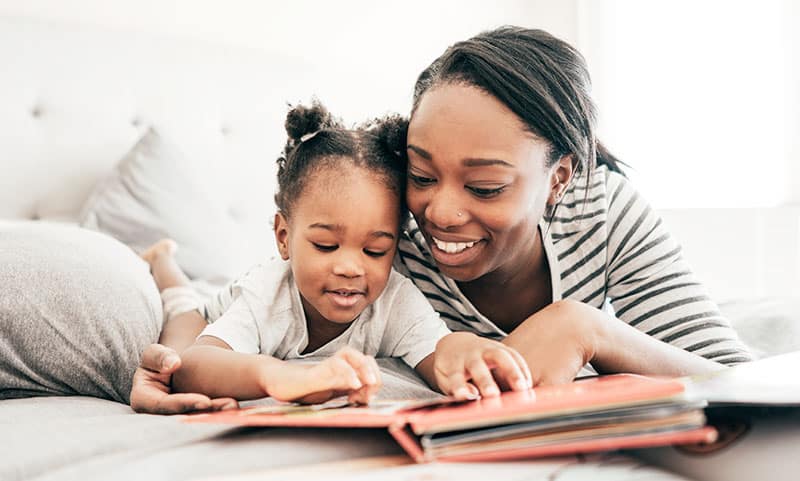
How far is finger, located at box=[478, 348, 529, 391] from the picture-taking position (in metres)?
0.71

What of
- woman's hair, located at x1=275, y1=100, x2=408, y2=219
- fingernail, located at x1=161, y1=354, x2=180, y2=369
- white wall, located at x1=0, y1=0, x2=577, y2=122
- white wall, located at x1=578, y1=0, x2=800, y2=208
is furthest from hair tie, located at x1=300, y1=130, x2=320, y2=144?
white wall, located at x1=578, y1=0, x2=800, y2=208

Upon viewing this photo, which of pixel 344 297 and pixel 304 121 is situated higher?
pixel 304 121

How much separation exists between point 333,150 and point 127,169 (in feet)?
2.71

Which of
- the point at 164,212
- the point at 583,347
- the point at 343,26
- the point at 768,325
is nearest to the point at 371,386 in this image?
the point at 583,347

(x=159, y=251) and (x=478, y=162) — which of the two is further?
(x=159, y=251)

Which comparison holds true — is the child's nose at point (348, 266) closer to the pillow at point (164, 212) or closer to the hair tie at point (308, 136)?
the hair tie at point (308, 136)

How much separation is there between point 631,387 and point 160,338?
79cm

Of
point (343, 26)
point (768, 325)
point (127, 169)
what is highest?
point (343, 26)

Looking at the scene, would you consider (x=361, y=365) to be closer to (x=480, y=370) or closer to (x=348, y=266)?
(x=480, y=370)

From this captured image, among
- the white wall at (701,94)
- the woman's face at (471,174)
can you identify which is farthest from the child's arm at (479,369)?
the white wall at (701,94)

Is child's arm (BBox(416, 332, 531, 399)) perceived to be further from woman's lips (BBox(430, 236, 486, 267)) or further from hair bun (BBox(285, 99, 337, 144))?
hair bun (BBox(285, 99, 337, 144))

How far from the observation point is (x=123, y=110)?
6.15 feet

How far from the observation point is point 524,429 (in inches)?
21.5

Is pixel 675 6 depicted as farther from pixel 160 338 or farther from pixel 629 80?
pixel 160 338
